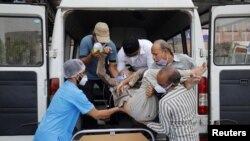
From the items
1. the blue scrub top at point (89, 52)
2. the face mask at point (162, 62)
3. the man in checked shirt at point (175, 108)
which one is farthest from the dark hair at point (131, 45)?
the man in checked shirt at point (175, 108)

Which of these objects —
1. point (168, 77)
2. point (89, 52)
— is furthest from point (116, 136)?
point (89, 52)

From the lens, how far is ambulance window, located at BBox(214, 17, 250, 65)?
4605 mm

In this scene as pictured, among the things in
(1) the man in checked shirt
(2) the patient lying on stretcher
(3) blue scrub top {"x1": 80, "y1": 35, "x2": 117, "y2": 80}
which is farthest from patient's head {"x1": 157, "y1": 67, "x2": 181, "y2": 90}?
(3) blue scrub top {"x1": 80, "y1": 35, "x2": 117, "y2": 80}

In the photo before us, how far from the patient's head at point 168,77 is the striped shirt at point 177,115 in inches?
2.6

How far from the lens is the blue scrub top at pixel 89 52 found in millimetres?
4902

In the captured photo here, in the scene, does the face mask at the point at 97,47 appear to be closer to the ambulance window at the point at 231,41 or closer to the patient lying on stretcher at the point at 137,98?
the patient lying on stretcher at the point at 137,98

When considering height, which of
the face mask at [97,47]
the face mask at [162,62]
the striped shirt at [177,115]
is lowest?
the striped shirt at [177,115]

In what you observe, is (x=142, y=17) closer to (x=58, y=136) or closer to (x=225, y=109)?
(x=225, y=109)

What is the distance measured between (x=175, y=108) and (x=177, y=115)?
0.07 metres

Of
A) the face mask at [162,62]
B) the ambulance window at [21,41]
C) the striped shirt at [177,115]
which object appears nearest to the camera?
the striped shirt at [177,115]

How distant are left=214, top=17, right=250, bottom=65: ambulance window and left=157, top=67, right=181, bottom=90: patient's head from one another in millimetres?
915

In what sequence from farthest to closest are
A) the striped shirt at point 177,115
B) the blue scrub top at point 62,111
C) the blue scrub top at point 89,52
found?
the blue scrub top at point 89,52 < the blue scrub top at point 62,111 < the striped shirt at point 177,115

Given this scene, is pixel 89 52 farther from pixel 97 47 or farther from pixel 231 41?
pixel 231 41

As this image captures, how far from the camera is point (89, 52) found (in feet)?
16.2
